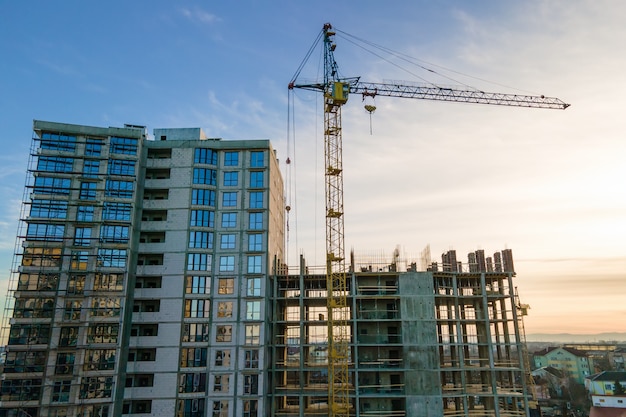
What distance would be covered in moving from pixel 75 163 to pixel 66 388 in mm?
28485

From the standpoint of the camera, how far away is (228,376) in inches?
2136

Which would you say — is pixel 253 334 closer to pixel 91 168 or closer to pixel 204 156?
pixel 204 156

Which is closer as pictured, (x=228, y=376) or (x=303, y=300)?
(x=228, y=376)

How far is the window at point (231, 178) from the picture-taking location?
202 feet

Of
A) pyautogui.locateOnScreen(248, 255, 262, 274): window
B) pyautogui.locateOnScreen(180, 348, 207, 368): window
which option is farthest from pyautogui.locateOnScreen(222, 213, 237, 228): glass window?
pyautogui.locateOnScreen(180, 348, 207, 368): window

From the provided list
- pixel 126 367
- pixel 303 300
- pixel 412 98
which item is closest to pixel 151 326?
pixel 126 367

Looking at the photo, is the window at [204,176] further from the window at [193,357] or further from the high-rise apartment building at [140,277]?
the window at [193,357]

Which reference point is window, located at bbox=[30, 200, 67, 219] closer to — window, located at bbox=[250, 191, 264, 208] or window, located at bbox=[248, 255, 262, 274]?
window, located at bbox=[250, 191, 264, 208]

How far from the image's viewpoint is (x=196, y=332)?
55.5 m

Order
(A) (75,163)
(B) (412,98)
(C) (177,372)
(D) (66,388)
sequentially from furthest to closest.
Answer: (B) (412,98), (A) (75,163), (C) (177,372), (D) (66,388)

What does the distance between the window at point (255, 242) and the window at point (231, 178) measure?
8.04 m

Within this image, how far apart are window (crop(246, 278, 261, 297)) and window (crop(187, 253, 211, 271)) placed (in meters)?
6.03

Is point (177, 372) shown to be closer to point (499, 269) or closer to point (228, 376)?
point (228, 376)

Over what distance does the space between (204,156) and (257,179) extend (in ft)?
27.7
